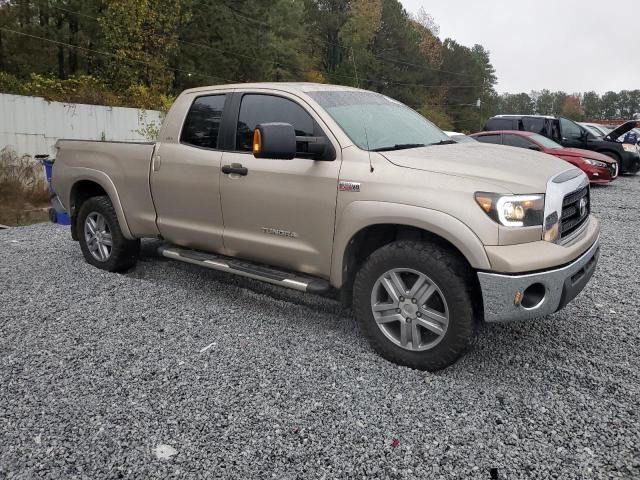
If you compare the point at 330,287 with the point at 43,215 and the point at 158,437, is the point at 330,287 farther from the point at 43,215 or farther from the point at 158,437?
the point at 43,215

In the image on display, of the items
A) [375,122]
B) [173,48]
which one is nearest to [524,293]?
[375,122]

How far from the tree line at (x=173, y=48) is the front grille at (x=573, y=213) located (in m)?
14.0

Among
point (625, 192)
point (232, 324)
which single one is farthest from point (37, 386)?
point (625, 192)

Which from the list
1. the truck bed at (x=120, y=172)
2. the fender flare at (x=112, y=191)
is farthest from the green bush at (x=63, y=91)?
the fender flare at (x=112, y=191)

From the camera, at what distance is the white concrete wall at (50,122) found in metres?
12.2

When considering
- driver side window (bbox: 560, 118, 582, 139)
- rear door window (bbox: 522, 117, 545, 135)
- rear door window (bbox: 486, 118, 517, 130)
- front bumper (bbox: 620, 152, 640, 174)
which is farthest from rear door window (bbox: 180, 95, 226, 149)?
front bumper (bbox: 620, 152, 640, 174)

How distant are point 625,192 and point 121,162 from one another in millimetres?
12191

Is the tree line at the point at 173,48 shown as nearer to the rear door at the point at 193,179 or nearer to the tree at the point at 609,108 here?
the rear door at the point at 193,179

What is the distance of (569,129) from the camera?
49.6 feet

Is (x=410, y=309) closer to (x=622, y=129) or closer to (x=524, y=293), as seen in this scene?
(x=524, y=293)

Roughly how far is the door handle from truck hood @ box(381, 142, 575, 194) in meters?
1.14

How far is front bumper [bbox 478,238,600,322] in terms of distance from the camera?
290 centimetres

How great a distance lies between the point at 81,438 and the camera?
2.63 metres

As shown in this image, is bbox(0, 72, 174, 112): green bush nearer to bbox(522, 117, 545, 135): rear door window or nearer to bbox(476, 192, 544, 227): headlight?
bbox(522, 117, 545, 135): rear door window
